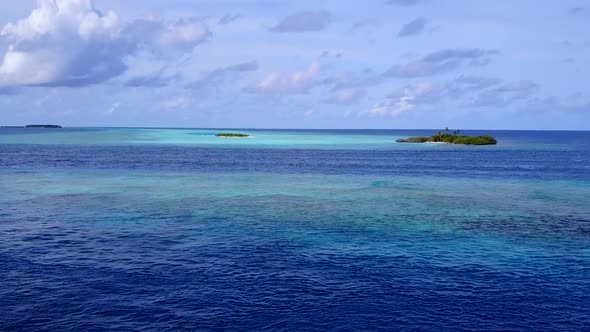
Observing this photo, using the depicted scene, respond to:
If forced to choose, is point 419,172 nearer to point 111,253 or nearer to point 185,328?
point 111,253

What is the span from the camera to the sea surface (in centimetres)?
2356

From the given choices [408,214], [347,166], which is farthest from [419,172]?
[408,214]

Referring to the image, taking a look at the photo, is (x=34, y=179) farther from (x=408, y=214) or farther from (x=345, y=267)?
(x=345, y=267)

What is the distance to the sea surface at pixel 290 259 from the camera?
2356cm

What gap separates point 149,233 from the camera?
1532 inches

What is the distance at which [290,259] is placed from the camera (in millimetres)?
32219

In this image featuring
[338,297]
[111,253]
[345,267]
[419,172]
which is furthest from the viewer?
[419,172]

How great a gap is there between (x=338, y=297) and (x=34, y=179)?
6071 cm

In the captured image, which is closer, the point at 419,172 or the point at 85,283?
the point at 85,283

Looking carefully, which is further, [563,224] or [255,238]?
[563,224]

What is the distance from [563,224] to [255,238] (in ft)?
86.1

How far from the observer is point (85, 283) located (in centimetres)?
2723

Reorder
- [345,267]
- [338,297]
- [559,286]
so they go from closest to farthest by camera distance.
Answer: [338,297] → [559,286] → [345,267]

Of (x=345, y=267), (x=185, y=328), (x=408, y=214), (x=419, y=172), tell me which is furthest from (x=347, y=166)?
(x=185, y=328)
